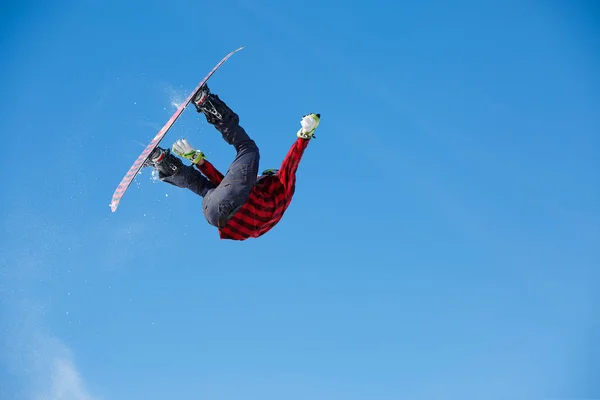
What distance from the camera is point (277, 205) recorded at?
9398mm

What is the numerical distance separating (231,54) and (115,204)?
3157 mm

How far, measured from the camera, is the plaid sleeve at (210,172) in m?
9.80

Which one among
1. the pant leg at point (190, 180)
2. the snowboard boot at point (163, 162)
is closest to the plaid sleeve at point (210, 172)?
the pant leg at point (190, 180)

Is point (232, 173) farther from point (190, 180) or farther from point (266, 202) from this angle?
point (190, 180)

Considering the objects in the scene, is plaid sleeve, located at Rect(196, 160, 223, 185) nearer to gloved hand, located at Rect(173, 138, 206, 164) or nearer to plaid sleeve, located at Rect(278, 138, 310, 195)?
gloved hand, located at Rect(173, 138, 206, 164)

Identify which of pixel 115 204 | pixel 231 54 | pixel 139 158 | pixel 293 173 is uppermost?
pixel 231 54

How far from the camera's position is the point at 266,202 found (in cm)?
923

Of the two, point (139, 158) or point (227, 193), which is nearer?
point (227, 193)

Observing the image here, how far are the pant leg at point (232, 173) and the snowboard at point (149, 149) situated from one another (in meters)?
0.36

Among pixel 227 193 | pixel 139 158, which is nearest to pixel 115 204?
pixel 139 158

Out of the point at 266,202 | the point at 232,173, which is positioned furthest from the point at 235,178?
the point at 266,202

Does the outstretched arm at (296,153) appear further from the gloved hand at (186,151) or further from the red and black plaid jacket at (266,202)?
the gloved hand at (186,151)

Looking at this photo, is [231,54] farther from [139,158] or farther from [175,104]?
[139,158]

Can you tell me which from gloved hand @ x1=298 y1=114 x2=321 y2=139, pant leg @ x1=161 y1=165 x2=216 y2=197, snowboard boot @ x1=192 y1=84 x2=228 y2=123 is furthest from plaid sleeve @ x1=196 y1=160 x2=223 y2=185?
gloved hand @ x1=298 y1=114 x2=321 y2=139
